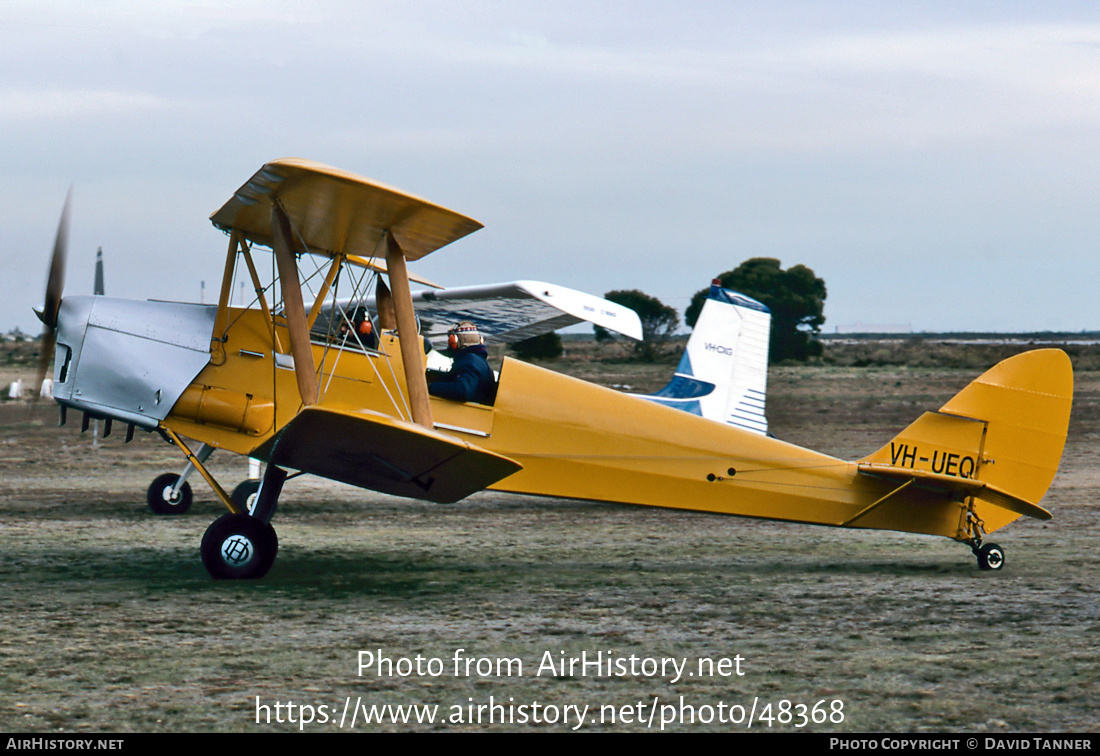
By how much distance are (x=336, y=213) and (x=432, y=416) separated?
5.21ft

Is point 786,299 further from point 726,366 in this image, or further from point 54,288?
point 54,288

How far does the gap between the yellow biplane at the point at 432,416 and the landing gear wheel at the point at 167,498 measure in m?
2.96

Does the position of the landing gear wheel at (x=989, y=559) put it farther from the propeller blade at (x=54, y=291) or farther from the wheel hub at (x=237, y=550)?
the propeller blade at (x=54, y=291)

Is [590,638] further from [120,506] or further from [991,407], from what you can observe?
[120,506]

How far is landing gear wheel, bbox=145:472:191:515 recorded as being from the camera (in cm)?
1063

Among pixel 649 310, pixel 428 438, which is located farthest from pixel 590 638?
pixel 649 310

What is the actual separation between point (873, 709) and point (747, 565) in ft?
11.9

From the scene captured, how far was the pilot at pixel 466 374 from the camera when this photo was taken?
7.49 metres

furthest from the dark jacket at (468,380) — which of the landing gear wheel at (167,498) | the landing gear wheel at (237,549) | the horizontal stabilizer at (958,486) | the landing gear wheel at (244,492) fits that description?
the landing gear wheel at (167,498)

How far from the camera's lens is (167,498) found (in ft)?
34.9

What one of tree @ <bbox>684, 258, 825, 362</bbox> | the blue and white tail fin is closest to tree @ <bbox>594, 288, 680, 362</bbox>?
tree @ <bbox>684, 258, 825, 362</bbox>

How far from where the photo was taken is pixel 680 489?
300 inches

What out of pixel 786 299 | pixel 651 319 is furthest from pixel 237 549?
pixel 786 299

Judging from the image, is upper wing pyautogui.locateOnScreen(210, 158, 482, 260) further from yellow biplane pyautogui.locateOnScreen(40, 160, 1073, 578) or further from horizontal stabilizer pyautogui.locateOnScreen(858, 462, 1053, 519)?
horizontal stabilizer pyautogui.locateOnScreen(858, 462, 1053, 519)
